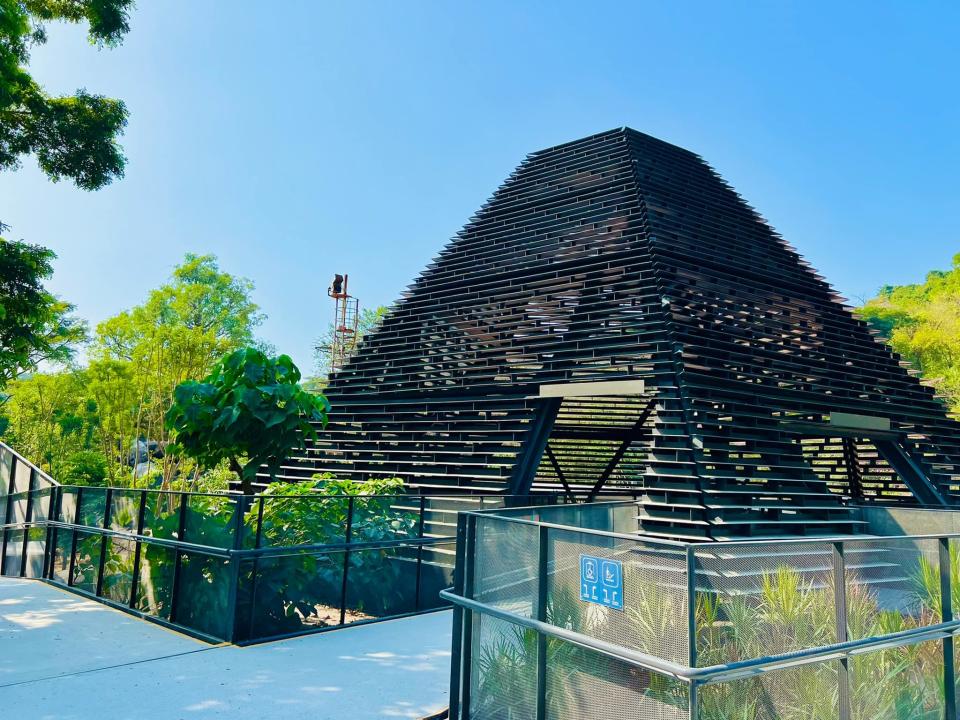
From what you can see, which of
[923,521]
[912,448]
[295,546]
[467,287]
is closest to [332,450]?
[467,287]

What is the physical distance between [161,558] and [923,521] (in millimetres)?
10810

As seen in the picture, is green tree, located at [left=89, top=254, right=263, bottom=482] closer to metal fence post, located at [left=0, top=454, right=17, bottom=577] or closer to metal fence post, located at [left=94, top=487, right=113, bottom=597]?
metal fence post, located at [left=0, top=454, right=17, bottom=577]

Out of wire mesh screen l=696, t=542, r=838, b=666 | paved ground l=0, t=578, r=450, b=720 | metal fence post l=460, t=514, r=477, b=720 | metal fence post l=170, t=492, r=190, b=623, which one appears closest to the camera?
wire mesh screen l=696, t=542, r=838, b=666

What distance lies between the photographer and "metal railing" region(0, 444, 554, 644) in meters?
6.76

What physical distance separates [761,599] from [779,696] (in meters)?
0.64

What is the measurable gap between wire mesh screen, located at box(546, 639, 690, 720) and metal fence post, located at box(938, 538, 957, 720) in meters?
2.28

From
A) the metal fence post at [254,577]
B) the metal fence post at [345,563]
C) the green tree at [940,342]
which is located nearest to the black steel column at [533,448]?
the metal fence post at [345,563]

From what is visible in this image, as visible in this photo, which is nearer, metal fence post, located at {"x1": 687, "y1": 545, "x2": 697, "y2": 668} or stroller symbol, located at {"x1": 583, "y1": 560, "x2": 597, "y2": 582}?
metal fence post, located at {"x1": 687, "y1": 545, "x2": 697, "y2": 668}

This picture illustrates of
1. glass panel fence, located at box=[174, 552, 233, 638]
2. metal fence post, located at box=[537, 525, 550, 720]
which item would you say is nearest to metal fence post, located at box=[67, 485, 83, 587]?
glass panel fence, located at box=[174, 552, 233, 638]

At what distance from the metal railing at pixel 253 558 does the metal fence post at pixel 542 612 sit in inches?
144

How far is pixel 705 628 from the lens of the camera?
3293 millimetres

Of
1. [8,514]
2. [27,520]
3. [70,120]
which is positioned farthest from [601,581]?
[70,120]

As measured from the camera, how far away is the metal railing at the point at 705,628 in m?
3.29

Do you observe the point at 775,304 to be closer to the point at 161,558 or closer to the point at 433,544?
the point at 433,544
